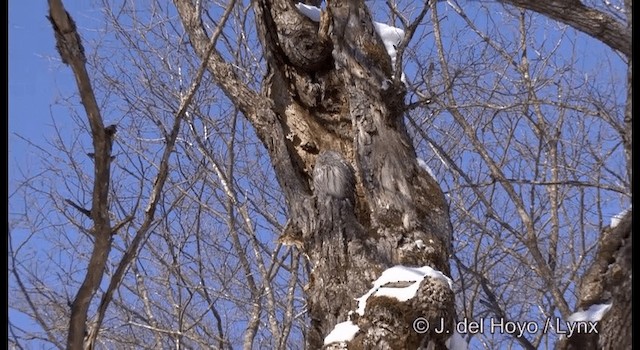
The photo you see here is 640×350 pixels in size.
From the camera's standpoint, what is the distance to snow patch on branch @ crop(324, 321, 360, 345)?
2.52 meters

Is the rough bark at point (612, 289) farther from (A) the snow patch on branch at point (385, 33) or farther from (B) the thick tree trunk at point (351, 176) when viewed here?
(A) the snow patch on branch at point (385, 33)

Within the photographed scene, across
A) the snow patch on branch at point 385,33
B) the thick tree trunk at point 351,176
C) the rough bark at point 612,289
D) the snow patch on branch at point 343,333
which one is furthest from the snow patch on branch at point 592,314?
the snow patch on branch at point 385,33

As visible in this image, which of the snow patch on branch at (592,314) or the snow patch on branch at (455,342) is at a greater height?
the snow patch on branch at (455,342)

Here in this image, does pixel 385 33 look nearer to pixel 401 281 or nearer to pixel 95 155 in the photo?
pixel 401 281

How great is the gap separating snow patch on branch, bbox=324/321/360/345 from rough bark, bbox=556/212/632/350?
65 cm

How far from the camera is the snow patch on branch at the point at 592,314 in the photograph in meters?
2.13

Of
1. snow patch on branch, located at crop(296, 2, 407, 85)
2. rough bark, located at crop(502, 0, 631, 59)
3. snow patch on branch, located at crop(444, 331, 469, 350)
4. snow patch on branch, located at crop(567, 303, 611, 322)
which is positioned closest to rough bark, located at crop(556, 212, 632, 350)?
snow patch on branch, located at crop(567, 303, 611, 322)

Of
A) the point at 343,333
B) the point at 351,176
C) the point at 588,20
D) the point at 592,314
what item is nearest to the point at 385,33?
the point at 351,176

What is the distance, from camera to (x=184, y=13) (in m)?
3.81

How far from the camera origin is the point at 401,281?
254cm

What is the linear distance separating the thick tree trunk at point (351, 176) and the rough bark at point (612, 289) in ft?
1.50

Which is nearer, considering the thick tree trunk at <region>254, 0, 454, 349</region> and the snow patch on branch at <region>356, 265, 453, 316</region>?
the snow patch on branch at <region>356, 265, 453, 316</region>

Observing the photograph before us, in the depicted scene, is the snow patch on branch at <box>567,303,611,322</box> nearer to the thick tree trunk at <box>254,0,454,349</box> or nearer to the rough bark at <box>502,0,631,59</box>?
the thick tree trunk at <box>254,0,454,349</box>
